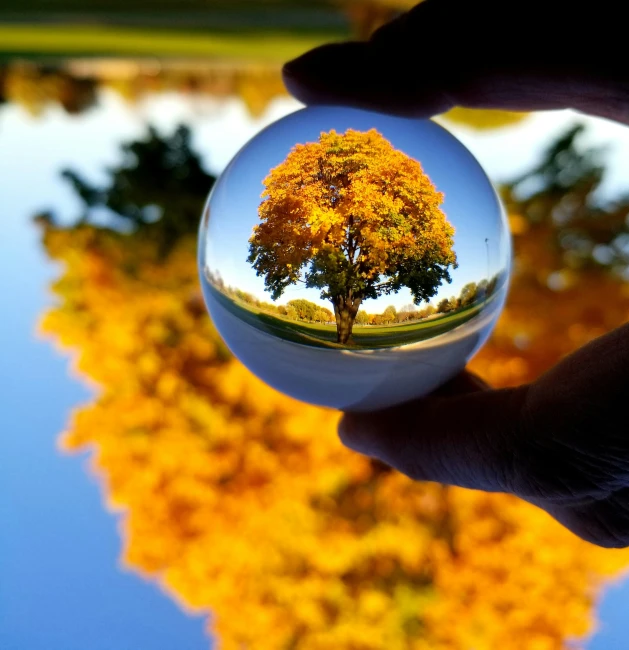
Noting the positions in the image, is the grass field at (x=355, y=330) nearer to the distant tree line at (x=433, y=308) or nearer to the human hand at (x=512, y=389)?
the distant tree line at (x=433, y=308)

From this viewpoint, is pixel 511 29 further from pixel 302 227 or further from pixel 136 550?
pixel 136 550

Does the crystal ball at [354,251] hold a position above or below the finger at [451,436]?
above

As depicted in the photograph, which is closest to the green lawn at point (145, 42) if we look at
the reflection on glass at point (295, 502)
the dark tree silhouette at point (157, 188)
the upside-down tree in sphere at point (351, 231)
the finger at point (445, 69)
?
the dark tree silhouette at point (157, 188)

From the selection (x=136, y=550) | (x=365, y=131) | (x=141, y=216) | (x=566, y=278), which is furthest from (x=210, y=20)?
(x=365, y=131)

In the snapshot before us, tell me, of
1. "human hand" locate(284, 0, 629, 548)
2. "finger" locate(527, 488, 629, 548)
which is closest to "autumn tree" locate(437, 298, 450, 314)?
"human hand" locate(284, 0, 629, 548)

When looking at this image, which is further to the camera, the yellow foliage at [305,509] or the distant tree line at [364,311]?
the yellow foliage at [305,509]

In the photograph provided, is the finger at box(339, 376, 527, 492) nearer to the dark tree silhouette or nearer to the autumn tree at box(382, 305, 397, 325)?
the autumn tree at box(382, 305, 397, 325)
